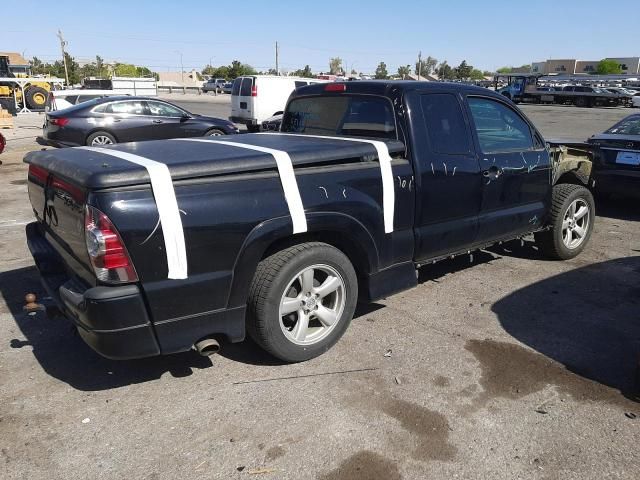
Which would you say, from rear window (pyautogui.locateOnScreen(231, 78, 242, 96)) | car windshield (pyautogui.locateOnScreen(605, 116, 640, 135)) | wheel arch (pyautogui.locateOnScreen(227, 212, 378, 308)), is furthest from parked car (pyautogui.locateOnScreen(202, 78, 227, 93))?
wheel arch (pyautogui.locateOnScreen(227, 212, 378, 308))

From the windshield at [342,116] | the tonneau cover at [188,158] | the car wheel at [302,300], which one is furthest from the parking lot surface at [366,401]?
the windshield at [342,116]

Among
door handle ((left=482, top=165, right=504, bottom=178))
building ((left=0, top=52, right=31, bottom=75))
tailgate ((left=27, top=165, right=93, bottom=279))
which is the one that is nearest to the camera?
tailgate ((left=27, top=165, right=93, bottom=279))

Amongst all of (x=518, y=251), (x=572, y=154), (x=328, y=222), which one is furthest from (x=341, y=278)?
(x=572, y=154)

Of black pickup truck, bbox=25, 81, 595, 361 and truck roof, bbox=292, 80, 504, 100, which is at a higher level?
truck roof, bbox=292, 80, 504, 100

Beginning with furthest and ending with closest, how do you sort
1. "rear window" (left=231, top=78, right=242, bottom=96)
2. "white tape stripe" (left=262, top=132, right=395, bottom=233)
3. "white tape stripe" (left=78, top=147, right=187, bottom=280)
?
"rear window" (left=231, top=78, right=242, bottom=96)
"white tape stripe" (left=262, top=132, right=395, bottom=233)
"white tape stripe" (left=78, top=147, right=187, bottom=280)

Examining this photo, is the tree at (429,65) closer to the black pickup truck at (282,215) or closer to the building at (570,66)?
the building at (570,66)

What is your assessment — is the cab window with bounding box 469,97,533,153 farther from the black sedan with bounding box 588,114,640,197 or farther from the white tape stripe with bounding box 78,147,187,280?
the black sedan with bounding box 588,114,640,197

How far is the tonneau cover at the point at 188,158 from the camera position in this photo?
9.33 ft

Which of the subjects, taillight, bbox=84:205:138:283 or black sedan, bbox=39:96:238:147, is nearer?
taillight, bbox=84:205:138:283

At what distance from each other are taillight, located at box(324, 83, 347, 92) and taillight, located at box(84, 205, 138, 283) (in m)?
2.61

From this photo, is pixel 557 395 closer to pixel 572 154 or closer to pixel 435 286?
pixel 435 286

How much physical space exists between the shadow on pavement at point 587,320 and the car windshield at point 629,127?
328cm

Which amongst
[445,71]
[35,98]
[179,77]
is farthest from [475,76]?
[35,98]

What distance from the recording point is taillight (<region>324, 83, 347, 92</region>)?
4.70 metres
